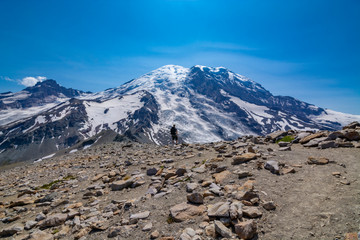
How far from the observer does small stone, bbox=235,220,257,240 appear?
5805mm

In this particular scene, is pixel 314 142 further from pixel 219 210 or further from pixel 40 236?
pixel 40 236

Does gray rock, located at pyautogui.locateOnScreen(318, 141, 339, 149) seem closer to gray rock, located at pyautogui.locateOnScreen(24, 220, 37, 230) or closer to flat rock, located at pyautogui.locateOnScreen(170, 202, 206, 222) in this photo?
flat rock, located at pyautogui.locateOnScreen(170, 202, 206, 222)

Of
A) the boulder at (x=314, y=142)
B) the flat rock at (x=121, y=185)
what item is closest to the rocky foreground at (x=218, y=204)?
the flat rock at (x=121, y=185)

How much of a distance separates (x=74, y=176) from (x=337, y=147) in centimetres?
1969

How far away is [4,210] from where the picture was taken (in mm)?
11359

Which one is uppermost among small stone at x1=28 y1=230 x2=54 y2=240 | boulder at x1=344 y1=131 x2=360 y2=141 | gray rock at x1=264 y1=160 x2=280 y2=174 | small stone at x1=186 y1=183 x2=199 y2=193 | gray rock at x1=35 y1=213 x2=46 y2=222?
boulder at x1=344 y1=131 x2=360 y2=141

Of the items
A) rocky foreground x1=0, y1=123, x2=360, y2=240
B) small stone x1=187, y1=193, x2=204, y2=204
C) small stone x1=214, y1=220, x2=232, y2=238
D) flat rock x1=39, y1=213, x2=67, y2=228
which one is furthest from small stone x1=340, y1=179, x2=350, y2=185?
flat rock x1=39, y1=213, x2=67, y2=228

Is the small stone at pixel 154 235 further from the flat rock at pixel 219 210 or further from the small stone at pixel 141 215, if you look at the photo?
the flat rock at pixel 219 210

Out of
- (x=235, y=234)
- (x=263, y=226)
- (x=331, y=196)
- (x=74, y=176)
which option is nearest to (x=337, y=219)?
(x=331, y=196)

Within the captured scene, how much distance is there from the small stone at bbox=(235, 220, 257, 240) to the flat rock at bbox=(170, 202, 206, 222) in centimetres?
171

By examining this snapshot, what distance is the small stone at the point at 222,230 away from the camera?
5897mm

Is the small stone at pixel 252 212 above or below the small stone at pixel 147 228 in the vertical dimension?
above

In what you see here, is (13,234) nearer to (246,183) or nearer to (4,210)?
(4,210)

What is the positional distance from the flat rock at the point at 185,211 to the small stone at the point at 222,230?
1.27 meters
